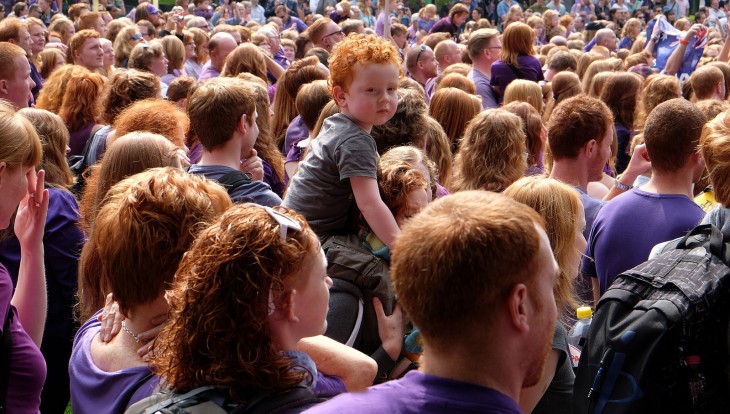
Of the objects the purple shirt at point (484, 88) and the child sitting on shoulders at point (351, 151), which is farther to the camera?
the purple shirt at point (484, 88)

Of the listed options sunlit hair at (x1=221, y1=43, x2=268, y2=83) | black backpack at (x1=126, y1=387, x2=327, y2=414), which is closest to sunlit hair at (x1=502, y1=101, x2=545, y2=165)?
sunlit hair at (x1=221, y1=43, x2=268, y2=83)

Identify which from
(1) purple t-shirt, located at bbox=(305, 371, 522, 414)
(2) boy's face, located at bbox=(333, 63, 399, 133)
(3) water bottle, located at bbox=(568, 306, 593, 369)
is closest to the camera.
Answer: (1) purple t-shirt, located at bbox=(305, 371, 522, 414)

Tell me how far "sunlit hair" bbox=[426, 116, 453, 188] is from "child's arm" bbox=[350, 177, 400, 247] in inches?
49.1

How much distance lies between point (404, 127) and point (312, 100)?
4.12 feet

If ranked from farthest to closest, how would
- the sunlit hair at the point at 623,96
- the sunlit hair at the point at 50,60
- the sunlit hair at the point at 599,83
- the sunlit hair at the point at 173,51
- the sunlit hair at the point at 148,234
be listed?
1. the sunlit hair at the point at 173,51
2. the sunlit hair at the point at 50,60
3. the sunlit hair at the point at 599,83
4. the sunlit hair at the point at 623,96
5. the sunlit hair at the point at 148,234

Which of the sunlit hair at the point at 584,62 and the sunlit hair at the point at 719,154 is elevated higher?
the sunlit hair at the point at 719,154

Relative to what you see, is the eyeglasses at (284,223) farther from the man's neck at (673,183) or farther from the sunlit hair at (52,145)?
the sunlit hair at (52,145)

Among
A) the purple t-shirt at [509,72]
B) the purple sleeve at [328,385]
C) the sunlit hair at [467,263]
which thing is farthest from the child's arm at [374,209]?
the purple t-shirt at [509,72]

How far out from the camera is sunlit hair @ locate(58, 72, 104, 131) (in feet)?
18.8

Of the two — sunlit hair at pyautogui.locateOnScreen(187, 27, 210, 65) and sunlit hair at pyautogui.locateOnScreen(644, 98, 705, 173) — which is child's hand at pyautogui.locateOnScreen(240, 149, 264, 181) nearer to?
sunlit hair at pyautogui.locateOnScreen(644, 98, 705, 173)

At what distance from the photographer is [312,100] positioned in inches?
221

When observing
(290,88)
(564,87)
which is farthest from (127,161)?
(564,87)

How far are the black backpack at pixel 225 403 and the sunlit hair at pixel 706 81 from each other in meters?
6.26

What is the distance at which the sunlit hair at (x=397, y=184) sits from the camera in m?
3.67
